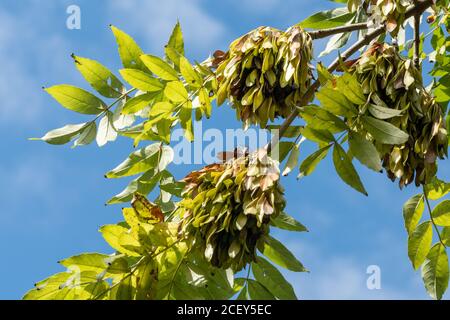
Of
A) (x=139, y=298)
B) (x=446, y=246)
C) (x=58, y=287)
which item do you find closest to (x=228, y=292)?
(x=139, y=298)

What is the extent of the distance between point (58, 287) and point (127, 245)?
256 millimetres

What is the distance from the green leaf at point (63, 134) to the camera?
3.24 meters

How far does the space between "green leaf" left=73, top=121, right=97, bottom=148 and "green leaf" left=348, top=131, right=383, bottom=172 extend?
44.1 inches

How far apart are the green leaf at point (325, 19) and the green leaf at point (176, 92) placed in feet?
2.40

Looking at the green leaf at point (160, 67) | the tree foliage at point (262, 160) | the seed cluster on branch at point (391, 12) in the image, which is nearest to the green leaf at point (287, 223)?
the tree foliage at point (262, 160)

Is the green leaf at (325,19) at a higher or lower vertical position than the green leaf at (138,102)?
higher

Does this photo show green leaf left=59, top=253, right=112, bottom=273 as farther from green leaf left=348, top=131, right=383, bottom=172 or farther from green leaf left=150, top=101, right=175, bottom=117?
green leaf left=348, top=131, right=383, bottom=172

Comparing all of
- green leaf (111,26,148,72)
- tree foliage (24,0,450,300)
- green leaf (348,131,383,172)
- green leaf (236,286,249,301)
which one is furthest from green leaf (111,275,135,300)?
green leaf (111,26,148,72)

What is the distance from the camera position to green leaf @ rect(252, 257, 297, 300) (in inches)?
112

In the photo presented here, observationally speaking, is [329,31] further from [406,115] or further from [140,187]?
[140,187]

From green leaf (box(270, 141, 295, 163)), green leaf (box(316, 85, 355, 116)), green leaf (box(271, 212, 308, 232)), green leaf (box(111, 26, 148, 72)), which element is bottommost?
green leaf (box(271, 212, 308, 232))

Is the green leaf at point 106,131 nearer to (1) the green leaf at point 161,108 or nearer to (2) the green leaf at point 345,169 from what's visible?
(1) the green leaf at point 161,108
